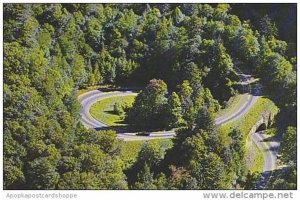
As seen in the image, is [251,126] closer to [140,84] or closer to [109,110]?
[140,84]

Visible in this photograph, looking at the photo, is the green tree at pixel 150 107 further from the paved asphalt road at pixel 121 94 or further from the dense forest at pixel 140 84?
the paved asphalt road at pixel 121 94

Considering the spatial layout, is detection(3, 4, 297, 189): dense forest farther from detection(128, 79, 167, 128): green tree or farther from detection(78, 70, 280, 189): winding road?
detection(78, 70, 280, 189): winding road

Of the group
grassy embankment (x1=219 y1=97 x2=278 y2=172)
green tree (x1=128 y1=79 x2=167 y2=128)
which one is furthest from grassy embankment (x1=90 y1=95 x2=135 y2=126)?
grassy embankment (x1=219 y1=97 x2=278 y2=172)

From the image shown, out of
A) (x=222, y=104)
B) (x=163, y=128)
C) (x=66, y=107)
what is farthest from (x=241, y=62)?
(x=66, y=107)

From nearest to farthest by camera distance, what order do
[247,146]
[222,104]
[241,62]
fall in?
[247,146]
[222,104]
[241,62]

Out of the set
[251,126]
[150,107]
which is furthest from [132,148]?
[251,126]

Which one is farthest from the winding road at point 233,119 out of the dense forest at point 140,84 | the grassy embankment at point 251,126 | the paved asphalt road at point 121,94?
the dense forest at point 140,84

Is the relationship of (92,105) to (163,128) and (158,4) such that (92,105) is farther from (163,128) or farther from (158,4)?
(158,4)
